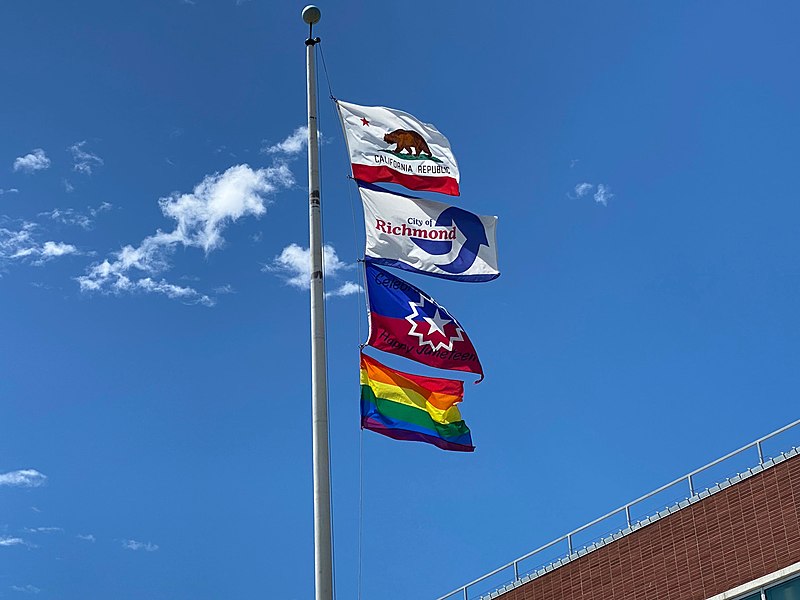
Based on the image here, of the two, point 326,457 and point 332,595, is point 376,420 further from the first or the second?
point 332,595

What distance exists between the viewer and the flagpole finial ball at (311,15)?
17422 millimetres

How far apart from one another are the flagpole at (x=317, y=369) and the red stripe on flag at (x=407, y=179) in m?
1.24

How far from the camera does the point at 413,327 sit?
1678cm

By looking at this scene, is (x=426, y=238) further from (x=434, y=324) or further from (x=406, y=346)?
(x=406, y=346)

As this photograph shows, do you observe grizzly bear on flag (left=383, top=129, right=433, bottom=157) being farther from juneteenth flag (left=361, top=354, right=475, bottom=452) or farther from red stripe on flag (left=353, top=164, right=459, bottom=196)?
juneteenth flag (left=361, top=354, right=475, bottom=452)

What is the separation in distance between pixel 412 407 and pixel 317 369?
2380 millimetres

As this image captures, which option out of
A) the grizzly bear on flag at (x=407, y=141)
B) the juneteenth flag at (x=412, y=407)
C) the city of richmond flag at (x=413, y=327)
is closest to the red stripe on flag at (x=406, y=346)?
the city of richmond flag at (x=413, y=327)

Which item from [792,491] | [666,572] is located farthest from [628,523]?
[792,491]

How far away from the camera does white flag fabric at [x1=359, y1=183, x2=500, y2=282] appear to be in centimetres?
1731

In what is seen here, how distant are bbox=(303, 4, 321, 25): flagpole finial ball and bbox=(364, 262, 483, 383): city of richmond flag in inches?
155

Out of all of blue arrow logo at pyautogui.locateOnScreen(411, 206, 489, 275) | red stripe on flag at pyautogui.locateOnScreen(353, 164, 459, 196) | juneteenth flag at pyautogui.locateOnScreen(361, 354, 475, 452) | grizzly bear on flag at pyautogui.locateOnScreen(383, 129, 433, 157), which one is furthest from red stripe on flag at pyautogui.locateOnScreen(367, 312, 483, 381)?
grizzly bear on flag at pyautogui.locateOnScreen(383, 129, 433, 157)

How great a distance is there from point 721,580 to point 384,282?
8.00 meters

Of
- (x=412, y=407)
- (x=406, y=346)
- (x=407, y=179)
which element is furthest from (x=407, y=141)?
(x=412, y=407)

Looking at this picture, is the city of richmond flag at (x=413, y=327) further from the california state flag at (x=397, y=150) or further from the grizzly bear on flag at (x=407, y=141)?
the grizzly bear on flag at (x=407, y=141)
